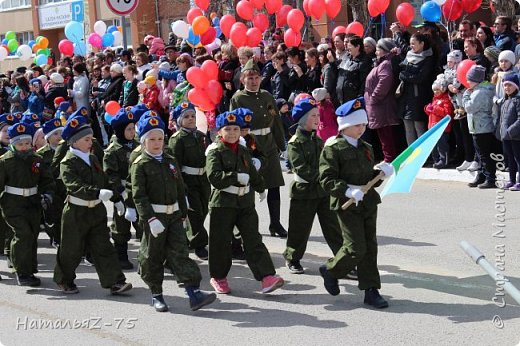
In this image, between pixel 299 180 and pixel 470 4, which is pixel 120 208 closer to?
pixel 299 180

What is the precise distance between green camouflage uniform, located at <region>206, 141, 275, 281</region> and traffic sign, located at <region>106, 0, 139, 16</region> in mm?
5526

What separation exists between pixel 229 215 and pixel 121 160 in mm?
1667

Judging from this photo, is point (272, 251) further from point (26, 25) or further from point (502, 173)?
point (26, 25)

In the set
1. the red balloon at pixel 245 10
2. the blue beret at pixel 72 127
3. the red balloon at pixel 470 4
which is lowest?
the blue beret at pixel 72 127

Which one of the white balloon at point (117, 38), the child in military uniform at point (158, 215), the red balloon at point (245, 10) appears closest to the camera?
the child in military uniform at point (158, 215)

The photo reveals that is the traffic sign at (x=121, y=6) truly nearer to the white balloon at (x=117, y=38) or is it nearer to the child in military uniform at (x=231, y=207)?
the child in military uniform at (x=231, y=207)

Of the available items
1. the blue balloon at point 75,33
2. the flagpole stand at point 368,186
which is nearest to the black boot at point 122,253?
the flagpole stand at point 368,186

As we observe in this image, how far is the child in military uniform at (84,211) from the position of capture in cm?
761

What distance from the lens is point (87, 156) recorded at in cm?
771

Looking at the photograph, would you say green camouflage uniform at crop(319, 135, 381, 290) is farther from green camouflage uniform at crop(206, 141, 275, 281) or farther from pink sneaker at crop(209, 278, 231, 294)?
pink sneaker at crop(209, 278, 231, 294)

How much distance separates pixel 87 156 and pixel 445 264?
3421mm

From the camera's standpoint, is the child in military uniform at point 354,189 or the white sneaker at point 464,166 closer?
the child in military uniform at point 354,189

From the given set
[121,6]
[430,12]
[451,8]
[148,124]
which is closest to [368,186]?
[148,124]

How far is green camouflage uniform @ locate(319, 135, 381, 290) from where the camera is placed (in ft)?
22.3
